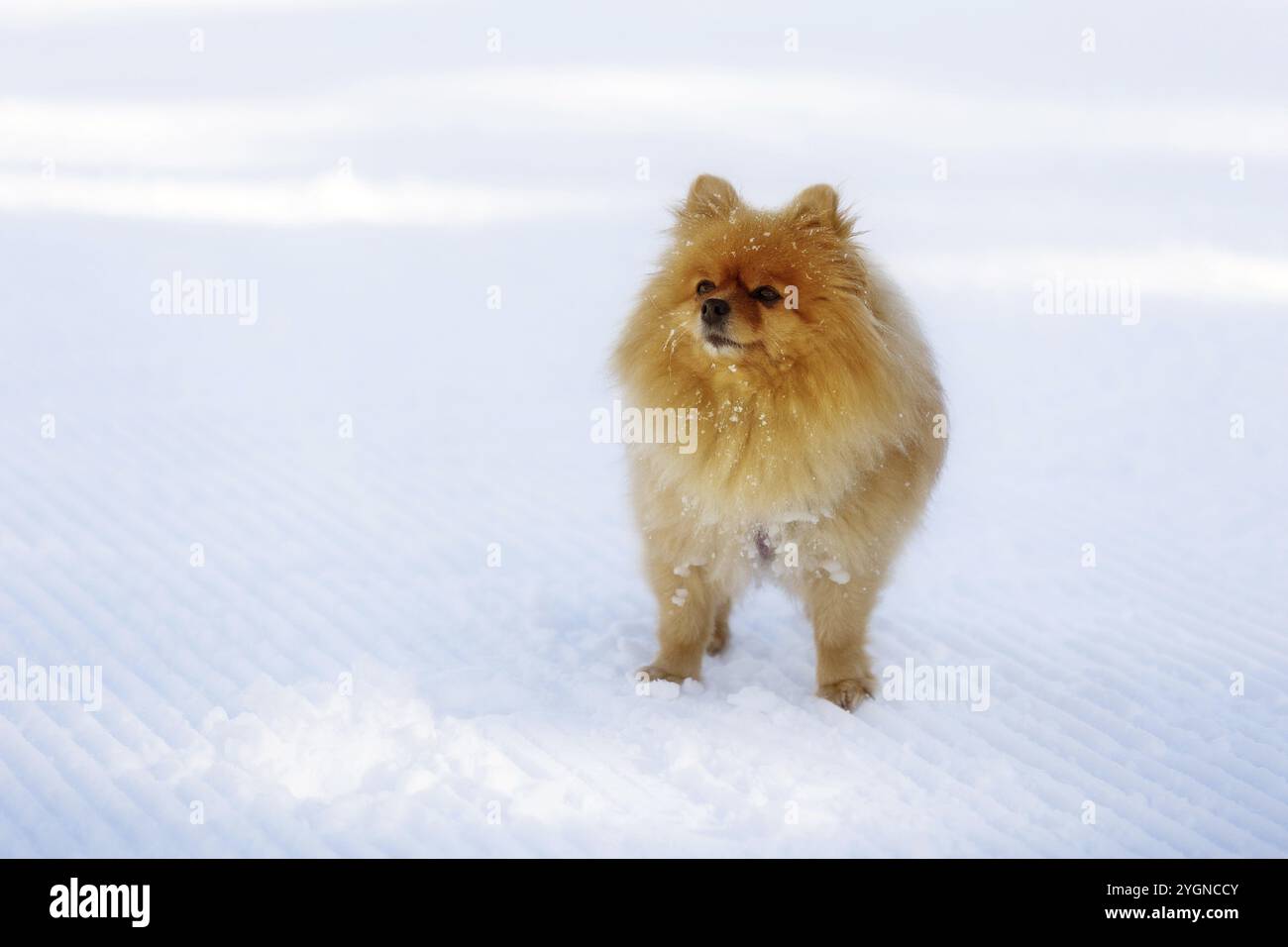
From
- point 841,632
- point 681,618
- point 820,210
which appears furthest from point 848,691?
point 820,210

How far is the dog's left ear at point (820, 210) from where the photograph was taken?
377cm

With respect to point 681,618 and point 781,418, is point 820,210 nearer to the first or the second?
point 781,418

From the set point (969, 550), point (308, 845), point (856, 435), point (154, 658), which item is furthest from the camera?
point (969, 550)

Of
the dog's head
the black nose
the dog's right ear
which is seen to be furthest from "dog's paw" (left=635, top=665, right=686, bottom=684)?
the dog's right ear

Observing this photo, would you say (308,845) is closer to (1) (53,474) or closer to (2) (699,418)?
(2) (699,418)

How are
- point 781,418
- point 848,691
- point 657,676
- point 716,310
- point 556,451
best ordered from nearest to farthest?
1. point 716,310
2. point 781,418
3. point 848,691
4. point 657,676
5. point 556,451

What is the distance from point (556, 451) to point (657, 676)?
134 inches

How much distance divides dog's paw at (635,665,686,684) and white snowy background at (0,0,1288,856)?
0.12 metres

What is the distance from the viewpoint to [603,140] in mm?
14656

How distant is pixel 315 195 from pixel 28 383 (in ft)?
21.1

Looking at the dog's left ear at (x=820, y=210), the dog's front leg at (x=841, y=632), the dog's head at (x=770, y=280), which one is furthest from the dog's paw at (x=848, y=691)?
the dog's left ear at (x=820, y=210)

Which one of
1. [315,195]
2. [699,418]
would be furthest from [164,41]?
[699,418]

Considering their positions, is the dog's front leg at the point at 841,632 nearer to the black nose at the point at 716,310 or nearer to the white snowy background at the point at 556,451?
the white snowy background at the point at 556,451

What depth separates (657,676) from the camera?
162 inches
